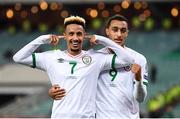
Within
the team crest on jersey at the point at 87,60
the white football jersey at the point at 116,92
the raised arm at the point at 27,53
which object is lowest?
the white football jersey at the point at 116,92

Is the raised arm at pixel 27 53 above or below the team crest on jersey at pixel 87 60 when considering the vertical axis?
above

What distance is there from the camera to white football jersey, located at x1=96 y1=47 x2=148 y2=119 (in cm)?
628

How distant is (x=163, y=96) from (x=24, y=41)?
296 inches

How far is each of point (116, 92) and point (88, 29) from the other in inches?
738

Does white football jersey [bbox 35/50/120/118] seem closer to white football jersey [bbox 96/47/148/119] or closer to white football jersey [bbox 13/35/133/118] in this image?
white football jersey [bbox 13/35/133/118]

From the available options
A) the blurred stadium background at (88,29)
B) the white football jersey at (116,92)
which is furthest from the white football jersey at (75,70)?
the blurred stadium background at (88,29)

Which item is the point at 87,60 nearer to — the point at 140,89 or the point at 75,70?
the point at 75,70

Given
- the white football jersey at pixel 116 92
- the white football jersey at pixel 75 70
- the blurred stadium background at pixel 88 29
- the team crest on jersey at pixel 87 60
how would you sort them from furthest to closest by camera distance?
the blurred stadium background at pixel 88 29 → the white football jersey at pixel 116 92 → the team crest on jersey at pixel 87 60 → the white football jersey at pixel 75 70

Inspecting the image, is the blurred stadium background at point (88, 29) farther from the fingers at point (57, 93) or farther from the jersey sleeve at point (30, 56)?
the fingers at point (57, 93)

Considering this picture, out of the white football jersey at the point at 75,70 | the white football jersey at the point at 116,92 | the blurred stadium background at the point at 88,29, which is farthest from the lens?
the blurred stadium background at the point at 88,29

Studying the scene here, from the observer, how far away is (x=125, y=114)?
6332 mm

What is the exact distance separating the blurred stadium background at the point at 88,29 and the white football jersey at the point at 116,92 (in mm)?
13023

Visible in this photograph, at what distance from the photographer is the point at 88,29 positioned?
2497cm

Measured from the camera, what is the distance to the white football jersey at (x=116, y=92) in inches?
247
